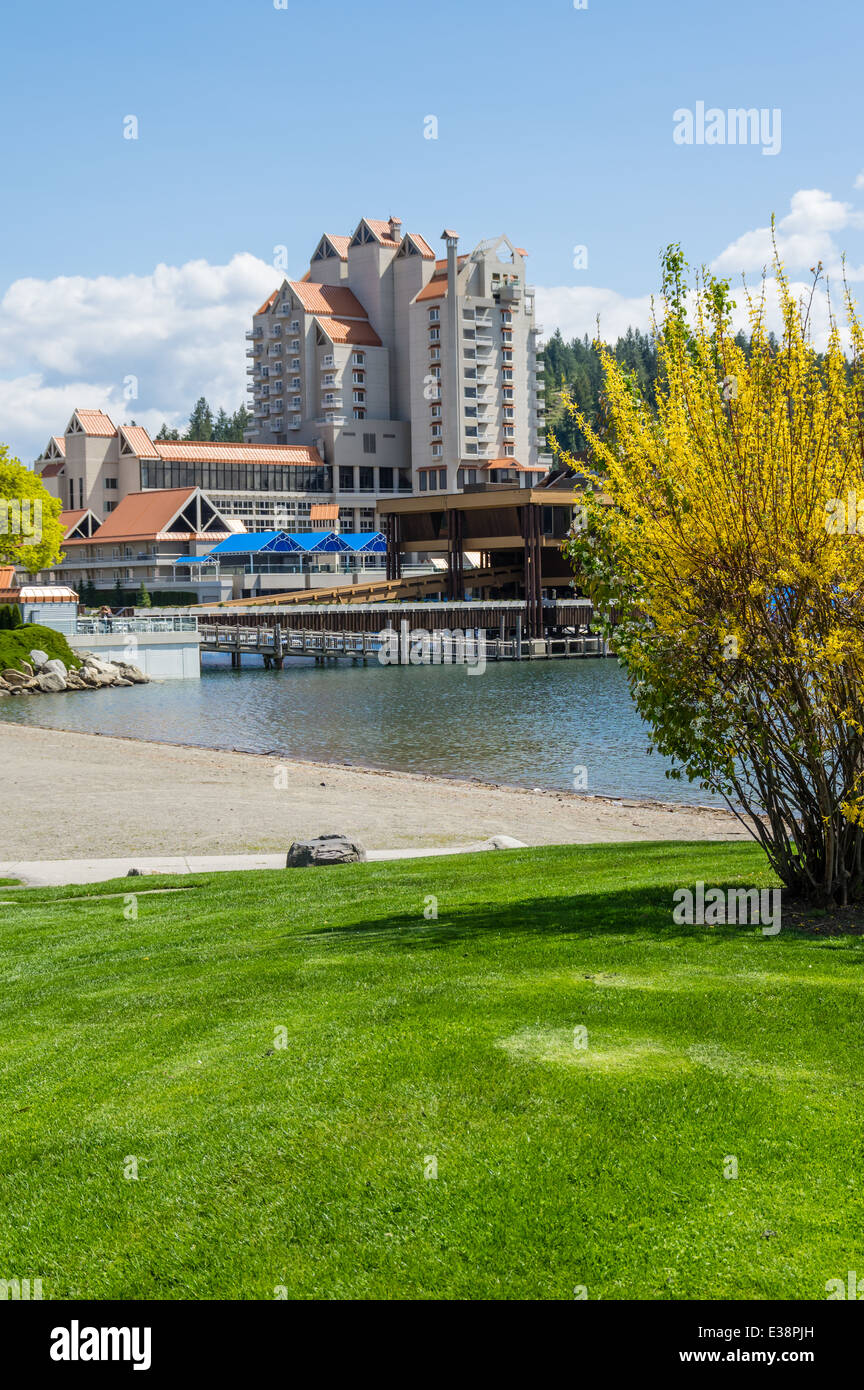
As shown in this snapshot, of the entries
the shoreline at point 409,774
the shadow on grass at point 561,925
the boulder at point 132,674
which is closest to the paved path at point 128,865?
the shadow on grass at point 561,925

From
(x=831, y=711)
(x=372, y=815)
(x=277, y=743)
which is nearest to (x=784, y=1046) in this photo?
(x=831, y=711)

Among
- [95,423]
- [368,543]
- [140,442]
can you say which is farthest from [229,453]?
[368,543]

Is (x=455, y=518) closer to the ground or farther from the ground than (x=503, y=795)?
farther from the ground

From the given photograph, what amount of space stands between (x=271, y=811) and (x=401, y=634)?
238ft

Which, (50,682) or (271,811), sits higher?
(50,682)

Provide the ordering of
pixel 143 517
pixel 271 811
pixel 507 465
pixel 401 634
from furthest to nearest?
pixel 507 465 < pixel 143 517 < pixel 401 634 < pixel 271 811

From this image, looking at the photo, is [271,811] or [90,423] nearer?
[271,811]

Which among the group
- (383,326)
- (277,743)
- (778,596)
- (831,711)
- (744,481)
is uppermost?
(383,326)

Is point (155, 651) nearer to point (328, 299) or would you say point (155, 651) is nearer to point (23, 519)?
point (23, 519)

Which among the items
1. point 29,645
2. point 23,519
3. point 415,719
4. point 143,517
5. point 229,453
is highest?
point 229,453

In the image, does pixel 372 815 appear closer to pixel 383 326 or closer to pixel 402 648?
pixel 402 648

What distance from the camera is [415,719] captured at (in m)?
55.1
